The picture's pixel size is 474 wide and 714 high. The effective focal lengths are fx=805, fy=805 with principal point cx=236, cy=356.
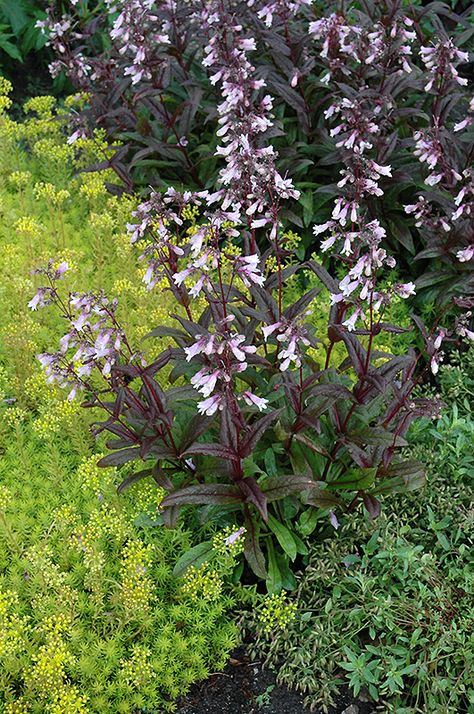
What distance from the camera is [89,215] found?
5.60 meters

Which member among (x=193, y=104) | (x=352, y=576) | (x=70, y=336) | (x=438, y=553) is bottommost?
(x=438, y=553)

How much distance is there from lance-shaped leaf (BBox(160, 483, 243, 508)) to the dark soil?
0.69m

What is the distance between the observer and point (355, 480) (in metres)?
3.39

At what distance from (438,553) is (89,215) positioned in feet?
11.0

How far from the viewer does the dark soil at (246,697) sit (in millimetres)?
3139

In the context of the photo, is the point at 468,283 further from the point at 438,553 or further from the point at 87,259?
the point at 87,259

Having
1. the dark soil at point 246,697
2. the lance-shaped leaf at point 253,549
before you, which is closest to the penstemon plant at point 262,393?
the lance-shaped leaf at point 253,549

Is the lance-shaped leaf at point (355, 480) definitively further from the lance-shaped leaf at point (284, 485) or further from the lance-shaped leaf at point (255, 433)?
the lance-shaped leaf at point (255, 433)

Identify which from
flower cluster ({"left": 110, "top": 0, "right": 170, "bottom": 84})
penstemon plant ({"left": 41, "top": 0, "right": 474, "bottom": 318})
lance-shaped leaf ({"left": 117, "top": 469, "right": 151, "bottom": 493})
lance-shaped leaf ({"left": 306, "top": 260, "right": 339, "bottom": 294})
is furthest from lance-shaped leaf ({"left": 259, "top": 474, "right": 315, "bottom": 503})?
flower cluster ({"left": 110, "top": 0, "right": 170, "bottom": 84})

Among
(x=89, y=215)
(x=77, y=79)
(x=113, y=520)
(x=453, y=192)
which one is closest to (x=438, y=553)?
(x=113, y=520)

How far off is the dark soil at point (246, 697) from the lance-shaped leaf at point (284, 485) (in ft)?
2.34

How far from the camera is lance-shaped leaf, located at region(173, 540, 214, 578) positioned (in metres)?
3.24

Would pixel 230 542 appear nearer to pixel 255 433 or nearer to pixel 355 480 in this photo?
pixel 255 433

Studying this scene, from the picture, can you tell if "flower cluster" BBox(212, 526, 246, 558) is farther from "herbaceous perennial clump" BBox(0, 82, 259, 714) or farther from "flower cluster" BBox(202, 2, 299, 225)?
"flower cluster" BBox(202, 2, 299, 225)
